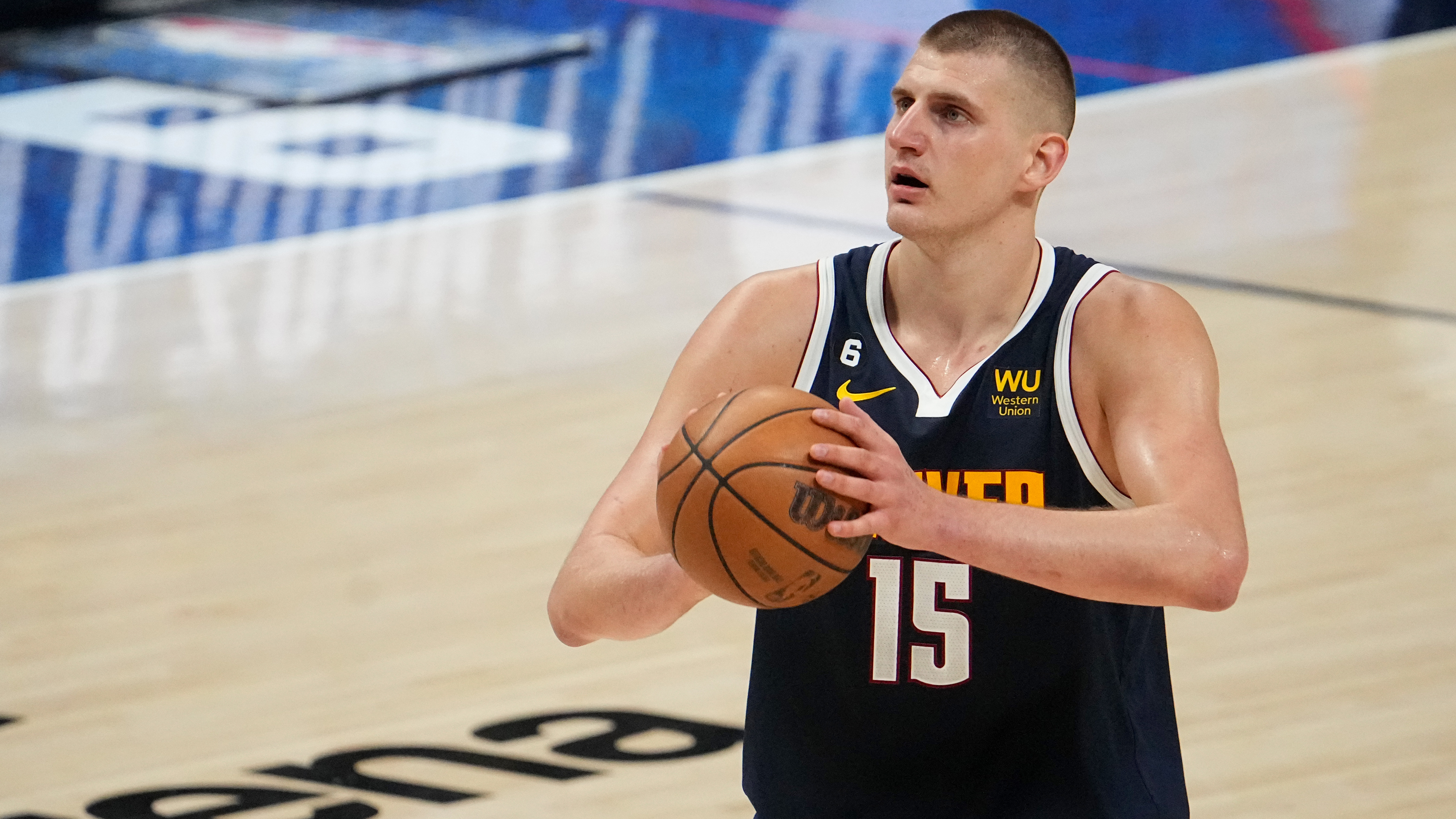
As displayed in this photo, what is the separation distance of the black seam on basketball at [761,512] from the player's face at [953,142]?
18.4 inches

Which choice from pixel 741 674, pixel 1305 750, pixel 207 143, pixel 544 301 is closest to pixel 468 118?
pixel 207 143

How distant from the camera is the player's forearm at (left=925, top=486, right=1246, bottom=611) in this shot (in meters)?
2.58

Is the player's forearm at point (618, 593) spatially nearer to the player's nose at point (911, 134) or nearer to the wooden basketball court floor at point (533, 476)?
the player's nose at point (911, 134)

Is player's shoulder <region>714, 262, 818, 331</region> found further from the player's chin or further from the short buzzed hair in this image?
the short buzzed hair

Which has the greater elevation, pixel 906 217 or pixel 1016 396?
pixel 906 217

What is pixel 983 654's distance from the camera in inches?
117

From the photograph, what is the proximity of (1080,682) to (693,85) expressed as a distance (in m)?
9.88

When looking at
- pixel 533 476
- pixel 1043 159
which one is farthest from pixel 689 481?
pixel 533 476

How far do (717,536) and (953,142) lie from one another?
68 centimetres

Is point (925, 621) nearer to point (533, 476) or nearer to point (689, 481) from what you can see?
point (689, 481)

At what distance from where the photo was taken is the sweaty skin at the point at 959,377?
2.60m

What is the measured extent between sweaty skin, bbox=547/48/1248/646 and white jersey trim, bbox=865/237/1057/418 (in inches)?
0.6

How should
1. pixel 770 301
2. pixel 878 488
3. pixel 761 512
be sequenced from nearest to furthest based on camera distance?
pixel 878 488, pixel 761 512, pixel 770 301

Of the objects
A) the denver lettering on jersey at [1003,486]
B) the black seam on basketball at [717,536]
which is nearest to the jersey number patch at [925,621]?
the denver lettering on jersey at [1003,486]
